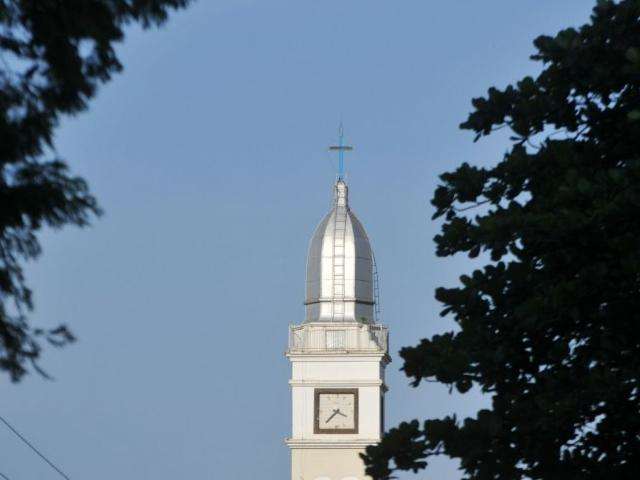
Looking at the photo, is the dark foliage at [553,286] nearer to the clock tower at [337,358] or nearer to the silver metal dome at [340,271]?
the clock tower at [337,358]

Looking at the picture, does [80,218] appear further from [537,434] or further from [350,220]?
[350,220]

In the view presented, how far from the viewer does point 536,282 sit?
17531mm

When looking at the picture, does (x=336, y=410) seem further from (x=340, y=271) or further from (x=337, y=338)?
(x=340, y=271)

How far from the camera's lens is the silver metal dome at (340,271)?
209ft

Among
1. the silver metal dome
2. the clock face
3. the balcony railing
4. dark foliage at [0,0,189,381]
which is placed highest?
the silver metal dome

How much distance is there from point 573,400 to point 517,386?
1148 mm

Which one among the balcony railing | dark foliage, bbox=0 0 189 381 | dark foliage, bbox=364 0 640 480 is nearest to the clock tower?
the balcony railing

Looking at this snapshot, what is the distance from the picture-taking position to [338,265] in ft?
210

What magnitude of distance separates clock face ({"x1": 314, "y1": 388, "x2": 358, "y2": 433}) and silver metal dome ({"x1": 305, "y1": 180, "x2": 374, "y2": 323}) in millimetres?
2644

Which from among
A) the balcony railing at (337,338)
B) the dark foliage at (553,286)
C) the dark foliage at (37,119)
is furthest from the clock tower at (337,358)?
the dark foliage at (37,119)

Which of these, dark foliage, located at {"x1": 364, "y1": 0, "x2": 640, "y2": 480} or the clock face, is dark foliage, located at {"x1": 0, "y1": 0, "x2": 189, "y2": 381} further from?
the clock face

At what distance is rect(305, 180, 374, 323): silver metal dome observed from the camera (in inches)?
2504

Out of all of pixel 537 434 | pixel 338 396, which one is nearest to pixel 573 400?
pixel 537 434

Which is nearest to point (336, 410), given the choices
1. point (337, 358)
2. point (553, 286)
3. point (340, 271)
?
point (337, 358)
